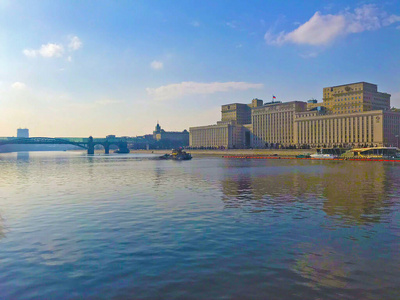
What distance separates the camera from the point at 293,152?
19250 cm

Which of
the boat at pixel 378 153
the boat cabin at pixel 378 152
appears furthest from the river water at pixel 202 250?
the boat cabin at pixel 378 152

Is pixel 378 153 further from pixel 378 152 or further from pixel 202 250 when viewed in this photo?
pixel 202 250

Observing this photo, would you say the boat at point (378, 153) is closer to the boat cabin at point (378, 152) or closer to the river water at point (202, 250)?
the boat cabin at point (378, 152)

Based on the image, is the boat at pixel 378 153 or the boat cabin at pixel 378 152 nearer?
the boat at pixel 378 153

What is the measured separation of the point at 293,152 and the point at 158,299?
187 metres

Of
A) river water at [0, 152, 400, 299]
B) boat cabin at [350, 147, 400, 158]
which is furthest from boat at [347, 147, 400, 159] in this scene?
river water at [0, 152, 400, 299]

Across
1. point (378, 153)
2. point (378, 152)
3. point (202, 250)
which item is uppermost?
point (378, 152)

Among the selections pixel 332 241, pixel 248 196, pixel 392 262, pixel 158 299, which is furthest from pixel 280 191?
pixel 158 299

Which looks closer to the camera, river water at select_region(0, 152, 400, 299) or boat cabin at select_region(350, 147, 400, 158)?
river water at select_region(0, 152, 400, 299)

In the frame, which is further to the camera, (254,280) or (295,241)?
(295,241)

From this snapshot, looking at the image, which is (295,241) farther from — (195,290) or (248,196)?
(248,196)

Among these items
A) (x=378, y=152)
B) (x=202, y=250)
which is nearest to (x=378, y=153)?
(x=378, y=152)

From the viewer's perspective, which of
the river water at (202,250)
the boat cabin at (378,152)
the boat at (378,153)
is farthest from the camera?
the boat cabin at (378,152)

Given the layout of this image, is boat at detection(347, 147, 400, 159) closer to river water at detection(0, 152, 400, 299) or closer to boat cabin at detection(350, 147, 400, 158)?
boat cabin at detection(350, 147, 400, 158)
